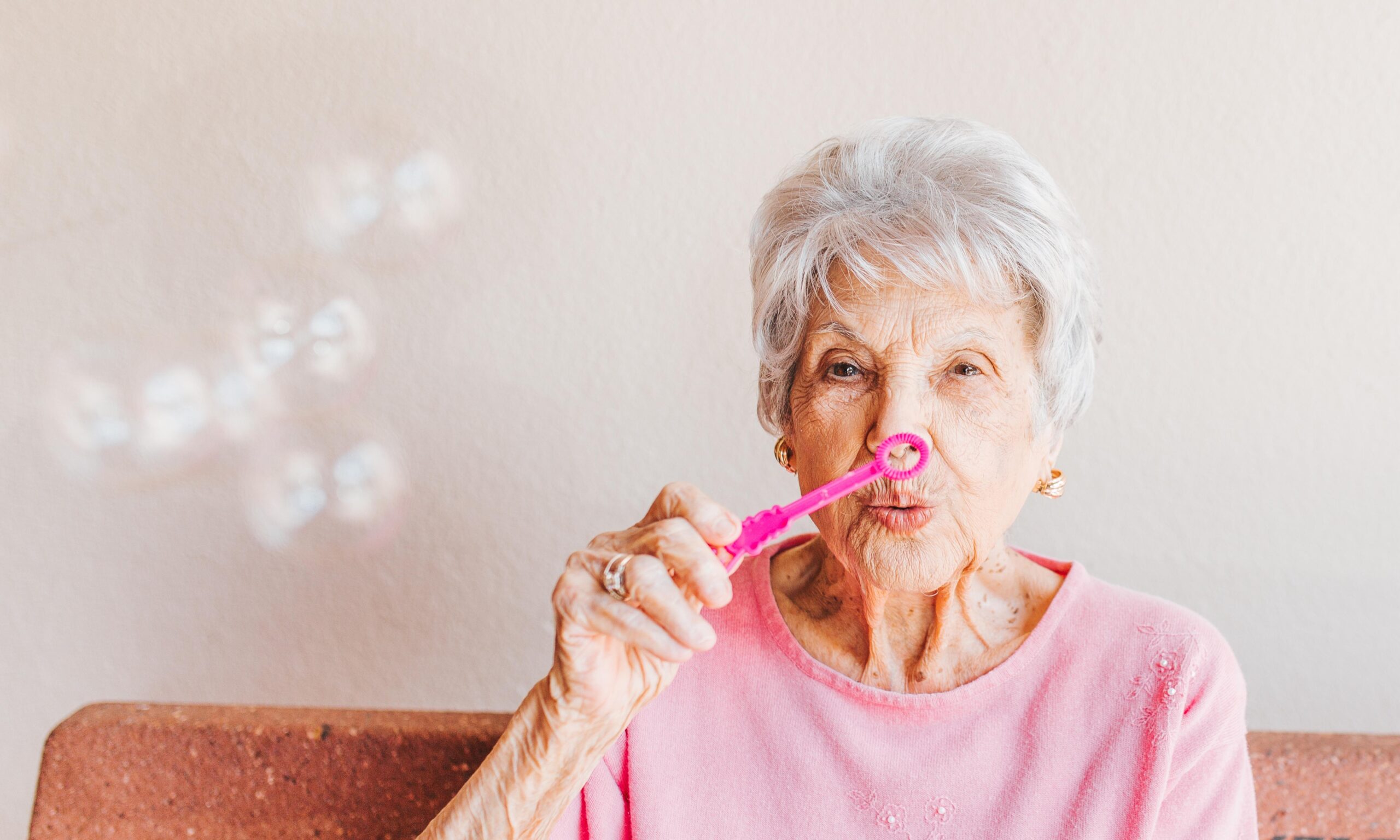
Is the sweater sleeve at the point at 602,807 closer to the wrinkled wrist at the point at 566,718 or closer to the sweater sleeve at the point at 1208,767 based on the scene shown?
the wrinkled wrist at the point at 566,718

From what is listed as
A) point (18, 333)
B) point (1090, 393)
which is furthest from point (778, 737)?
point (18, 333)

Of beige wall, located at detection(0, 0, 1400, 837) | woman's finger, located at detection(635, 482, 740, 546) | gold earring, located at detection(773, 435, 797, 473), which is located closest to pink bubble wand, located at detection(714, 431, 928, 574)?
woman's finger, located at detection(635, 482, 740, 546)

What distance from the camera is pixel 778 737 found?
46.3 inches

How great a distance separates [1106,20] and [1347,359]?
65cm

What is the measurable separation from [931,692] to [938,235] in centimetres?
52

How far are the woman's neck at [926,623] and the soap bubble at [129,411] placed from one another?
1.19 meters

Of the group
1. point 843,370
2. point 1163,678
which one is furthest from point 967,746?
point 843,370

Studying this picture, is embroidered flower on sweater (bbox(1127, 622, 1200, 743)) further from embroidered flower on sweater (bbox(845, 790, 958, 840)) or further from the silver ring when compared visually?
the silver ring

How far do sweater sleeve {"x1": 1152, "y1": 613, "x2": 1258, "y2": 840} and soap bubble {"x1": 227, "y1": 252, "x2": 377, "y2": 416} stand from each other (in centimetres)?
137

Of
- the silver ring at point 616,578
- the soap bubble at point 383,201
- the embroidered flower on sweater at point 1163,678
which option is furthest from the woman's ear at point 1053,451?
the soap bubble at point 383,201

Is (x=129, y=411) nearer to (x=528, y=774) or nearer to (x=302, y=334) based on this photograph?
(x=302, y=334)

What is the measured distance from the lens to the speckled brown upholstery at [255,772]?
4.53ft

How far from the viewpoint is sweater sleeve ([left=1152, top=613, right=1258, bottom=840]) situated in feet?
3.55

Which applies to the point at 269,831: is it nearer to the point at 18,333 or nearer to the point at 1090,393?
the point at 18,333
